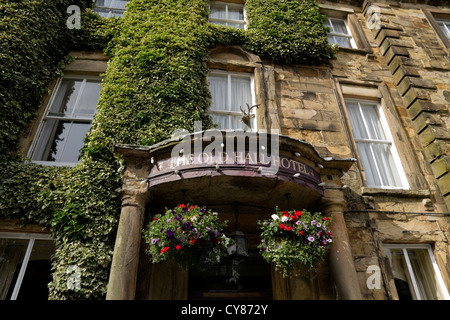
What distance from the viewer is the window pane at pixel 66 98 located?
5.90 meters

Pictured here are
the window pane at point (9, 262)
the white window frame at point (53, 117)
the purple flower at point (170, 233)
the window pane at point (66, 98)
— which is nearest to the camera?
the purple flower at point (170, 233)

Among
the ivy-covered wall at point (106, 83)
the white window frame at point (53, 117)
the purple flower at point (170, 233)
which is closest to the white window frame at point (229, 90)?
the ivy-covered wall at point (106, 83)

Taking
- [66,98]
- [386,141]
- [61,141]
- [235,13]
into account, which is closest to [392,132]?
[386,141]

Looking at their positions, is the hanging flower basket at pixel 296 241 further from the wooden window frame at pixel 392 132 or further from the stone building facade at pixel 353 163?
the wooden window frame at pixel 392 132

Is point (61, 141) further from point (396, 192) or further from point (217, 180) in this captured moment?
point (396, 192)

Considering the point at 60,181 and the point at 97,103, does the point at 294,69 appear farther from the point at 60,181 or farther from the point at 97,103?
the point at 60,181

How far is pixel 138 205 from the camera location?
4.13m

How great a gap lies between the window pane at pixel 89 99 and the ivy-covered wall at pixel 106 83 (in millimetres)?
515

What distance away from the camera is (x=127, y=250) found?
12.6 feet

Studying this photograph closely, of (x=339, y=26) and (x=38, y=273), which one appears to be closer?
(x=38, y=273)

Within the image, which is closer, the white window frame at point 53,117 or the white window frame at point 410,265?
the white window frame at point 410,265

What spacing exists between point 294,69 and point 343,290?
503cm

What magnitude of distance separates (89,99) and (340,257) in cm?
576

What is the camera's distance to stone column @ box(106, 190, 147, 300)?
12.0 feet
